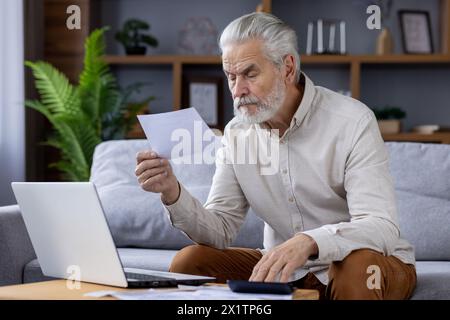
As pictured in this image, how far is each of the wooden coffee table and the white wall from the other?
2.70 m

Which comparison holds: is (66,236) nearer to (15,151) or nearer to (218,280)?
(218,280)

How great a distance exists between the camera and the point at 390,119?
456 cm

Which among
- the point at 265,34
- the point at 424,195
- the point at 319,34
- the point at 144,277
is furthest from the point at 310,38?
the point at 144,277

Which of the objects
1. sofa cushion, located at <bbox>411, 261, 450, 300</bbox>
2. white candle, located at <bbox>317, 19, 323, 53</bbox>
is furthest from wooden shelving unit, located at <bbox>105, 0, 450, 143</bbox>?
sofa cushion, located at <bbox>411, 261, 450, 300</bbox>

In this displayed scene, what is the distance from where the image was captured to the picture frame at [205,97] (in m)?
4.75

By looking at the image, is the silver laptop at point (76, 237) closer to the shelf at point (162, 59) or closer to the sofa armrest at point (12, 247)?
the sofa armrest at point (12, 247)

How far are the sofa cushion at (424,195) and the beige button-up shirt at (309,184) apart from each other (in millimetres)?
616

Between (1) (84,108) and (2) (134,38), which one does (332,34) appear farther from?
(1) (84,108)

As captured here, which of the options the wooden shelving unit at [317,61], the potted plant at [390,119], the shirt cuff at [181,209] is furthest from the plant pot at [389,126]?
the shirt cuff at [181,209]

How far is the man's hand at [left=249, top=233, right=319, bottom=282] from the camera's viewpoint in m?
1.65

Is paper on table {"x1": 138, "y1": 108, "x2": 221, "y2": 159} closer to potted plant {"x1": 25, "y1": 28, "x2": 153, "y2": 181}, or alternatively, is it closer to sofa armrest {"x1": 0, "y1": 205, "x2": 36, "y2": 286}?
sofa armrest {"x1": 0, "y1": 205, "x2": 36, "y2": 286}

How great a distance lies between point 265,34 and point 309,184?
38cm
